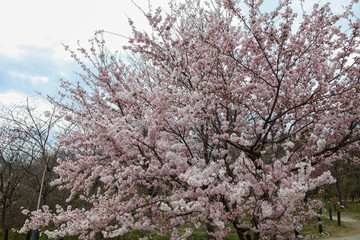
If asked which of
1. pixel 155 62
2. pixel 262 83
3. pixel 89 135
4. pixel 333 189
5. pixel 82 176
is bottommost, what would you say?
pixel 333 189

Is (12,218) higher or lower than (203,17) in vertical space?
lower

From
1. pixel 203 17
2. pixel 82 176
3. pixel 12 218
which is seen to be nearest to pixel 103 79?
pixel 82 176

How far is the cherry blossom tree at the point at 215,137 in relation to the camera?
10.4 ft

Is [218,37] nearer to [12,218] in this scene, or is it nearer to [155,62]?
[155,62]

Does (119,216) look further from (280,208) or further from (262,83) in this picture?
(262,83)

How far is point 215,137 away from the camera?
13.9ft

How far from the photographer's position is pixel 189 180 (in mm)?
2613

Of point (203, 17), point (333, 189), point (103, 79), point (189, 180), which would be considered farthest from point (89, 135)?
point (333, 189)

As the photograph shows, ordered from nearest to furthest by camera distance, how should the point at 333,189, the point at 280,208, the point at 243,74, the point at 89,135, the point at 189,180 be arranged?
the point at 189,180, the point at 280,208, the point at 89,135, the point at 243,74, the point at 333,189

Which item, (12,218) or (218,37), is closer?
(218,37)

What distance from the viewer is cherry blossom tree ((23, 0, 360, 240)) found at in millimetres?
3164

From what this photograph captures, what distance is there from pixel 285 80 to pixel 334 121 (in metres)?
1.21

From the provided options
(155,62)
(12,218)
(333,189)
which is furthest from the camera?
(333,189)

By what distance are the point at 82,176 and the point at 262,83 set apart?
12.3 feet
